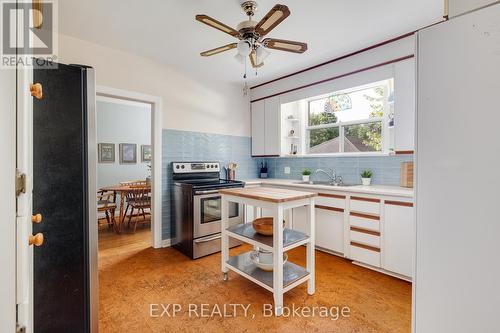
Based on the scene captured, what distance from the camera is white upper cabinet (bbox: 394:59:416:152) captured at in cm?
239

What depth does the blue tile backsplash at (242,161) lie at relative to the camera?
287cm

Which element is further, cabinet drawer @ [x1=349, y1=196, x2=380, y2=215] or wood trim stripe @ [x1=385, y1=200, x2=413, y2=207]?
cabinet drawer @ [x1=349, y1=196, x2=380, y2=215]

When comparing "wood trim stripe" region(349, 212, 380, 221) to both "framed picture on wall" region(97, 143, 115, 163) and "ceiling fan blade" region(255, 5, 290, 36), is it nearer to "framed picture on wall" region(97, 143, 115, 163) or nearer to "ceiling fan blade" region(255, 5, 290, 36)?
"ceiling fan blade" region(255, 5, 290, 36)

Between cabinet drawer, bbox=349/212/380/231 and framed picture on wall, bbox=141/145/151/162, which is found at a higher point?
framed picture on wall, bbox=141/145/151/162

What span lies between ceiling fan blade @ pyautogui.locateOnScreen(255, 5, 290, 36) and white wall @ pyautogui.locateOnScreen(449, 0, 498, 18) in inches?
33.9

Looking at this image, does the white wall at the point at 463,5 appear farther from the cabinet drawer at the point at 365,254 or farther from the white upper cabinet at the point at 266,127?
the white upper cabinet at the point at 266,127

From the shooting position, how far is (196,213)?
2830mm

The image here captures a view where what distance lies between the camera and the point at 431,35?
101 cm

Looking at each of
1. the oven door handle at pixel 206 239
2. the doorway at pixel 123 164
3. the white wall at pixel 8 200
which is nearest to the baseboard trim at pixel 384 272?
the oven door handle at pixel 206 239

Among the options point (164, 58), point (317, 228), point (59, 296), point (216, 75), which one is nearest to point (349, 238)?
point (317, 228)

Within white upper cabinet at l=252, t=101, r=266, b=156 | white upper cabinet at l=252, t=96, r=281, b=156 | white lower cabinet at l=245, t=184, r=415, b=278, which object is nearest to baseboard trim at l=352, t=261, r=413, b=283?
white lower cabinet at l=245, t=184, r=415, b=278

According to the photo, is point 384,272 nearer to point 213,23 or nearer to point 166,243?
point 166,243

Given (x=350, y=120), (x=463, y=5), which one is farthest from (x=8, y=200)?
(x=350, y=120)

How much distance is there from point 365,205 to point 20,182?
269 centimetres
